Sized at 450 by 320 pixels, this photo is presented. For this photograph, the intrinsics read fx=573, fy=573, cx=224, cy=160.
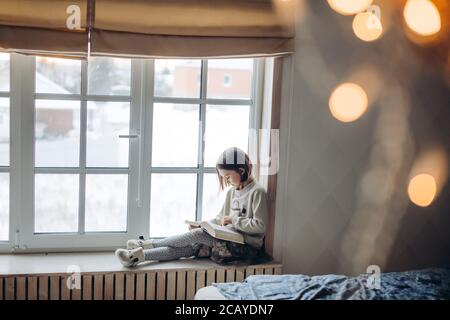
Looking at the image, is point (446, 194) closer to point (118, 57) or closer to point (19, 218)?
point (118, 57)

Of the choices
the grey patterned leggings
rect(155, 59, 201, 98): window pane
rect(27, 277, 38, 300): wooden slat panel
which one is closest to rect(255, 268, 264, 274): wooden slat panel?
the grey patterned leggings

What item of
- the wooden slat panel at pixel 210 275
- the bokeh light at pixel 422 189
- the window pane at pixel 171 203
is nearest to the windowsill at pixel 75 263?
the wooden slat panel at pixel 210 275

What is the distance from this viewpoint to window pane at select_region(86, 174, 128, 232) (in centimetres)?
295

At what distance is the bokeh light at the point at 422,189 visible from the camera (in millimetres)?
3268

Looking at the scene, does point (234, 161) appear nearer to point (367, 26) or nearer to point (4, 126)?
point (367, 26)

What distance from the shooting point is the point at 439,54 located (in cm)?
324

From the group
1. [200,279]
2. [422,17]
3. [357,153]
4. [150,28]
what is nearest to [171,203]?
[200,279]

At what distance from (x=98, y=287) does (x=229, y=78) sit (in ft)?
4.09

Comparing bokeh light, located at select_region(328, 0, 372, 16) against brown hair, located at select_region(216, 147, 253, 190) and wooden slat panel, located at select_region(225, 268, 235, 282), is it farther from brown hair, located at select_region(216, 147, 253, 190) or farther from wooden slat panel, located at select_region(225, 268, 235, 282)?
wooden slat panel, located at select_region(225, 268, 235, 282)

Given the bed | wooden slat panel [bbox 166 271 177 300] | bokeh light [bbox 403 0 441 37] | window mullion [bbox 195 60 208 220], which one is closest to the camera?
the bed

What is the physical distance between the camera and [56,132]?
113 inches

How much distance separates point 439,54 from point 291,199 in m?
1.20

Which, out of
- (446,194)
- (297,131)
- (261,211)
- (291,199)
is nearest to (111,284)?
(261,211)

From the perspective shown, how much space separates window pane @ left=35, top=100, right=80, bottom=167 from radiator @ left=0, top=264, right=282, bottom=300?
0.60m
